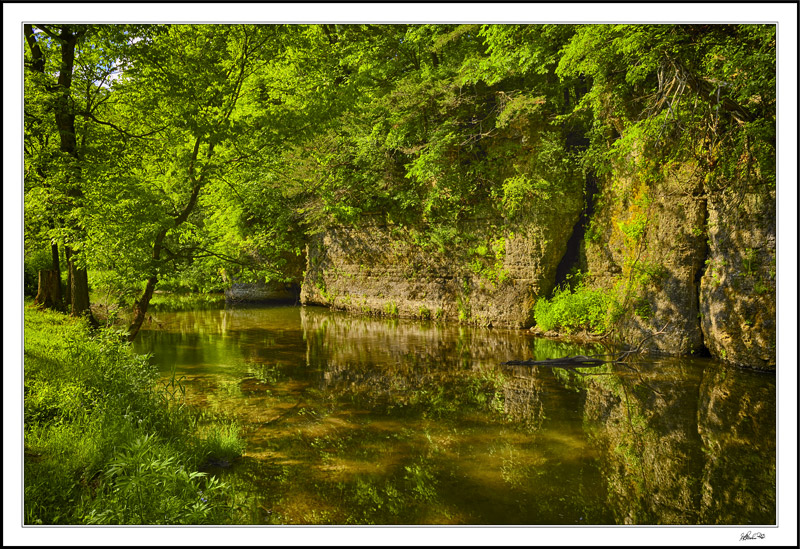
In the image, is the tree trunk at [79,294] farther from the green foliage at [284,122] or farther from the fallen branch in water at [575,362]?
the fallen branch in water at [575,362]

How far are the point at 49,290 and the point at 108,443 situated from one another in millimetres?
7692

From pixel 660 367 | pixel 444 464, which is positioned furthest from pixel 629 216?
pixel 444 464

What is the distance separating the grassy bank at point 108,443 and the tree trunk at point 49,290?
3.42 meters

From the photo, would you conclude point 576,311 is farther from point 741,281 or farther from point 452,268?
point 452,268

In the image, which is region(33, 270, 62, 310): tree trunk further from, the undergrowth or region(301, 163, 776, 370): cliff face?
the undergrowth

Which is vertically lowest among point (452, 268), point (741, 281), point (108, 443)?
point (108, 443)

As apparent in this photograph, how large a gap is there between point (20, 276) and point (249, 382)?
5133mm

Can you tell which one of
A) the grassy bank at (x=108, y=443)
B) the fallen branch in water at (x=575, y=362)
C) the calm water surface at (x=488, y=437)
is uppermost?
the grassy bank at (x=108, y=443)

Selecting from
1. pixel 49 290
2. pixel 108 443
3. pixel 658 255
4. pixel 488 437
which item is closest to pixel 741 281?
pixel 658 255

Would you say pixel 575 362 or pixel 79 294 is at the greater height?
pixel 79 294

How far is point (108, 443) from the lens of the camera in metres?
4.46

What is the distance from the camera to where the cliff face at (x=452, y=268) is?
13914 millimetres

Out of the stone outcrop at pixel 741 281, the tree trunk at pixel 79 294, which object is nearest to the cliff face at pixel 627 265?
the stone outcrop at pixel 741 281

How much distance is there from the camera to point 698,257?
9.99 metres
